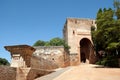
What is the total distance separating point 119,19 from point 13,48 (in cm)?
1374

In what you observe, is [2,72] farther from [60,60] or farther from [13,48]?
[60,60]

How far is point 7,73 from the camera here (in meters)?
10.4

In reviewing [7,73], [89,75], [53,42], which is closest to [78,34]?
[53,42]

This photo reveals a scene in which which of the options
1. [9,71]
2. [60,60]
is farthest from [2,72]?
[60,60]

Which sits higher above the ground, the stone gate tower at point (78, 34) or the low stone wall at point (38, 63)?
the stone gate tower at point (78, 34)

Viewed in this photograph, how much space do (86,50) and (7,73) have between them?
36438 millimetres

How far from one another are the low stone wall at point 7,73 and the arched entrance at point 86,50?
1297 inches

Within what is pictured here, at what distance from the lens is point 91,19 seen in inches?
1713

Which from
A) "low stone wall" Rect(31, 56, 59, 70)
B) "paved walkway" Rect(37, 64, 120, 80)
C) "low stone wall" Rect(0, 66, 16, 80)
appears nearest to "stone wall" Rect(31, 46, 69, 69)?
"low stone wall" Rect(31, 56, 59, 70)

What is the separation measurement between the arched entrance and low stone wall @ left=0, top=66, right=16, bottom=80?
32.9 metres

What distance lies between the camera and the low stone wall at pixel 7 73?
33.1ft

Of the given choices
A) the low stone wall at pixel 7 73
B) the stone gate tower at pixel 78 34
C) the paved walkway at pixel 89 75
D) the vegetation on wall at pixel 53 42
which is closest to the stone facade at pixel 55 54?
the stone gate tower at pixel 78 34

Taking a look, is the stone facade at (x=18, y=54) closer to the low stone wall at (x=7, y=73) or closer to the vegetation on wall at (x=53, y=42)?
the low stone wall at (x=7, y=73)

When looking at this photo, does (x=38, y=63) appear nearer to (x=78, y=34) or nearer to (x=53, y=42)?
(x=78, y=34)
